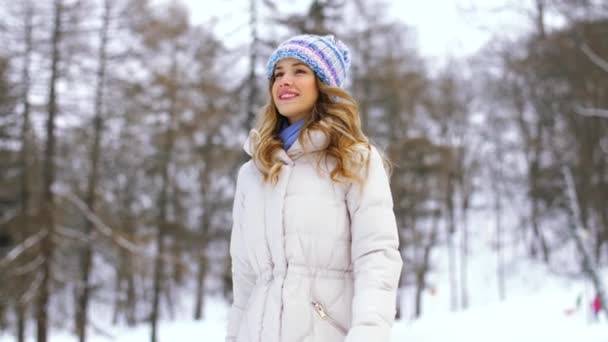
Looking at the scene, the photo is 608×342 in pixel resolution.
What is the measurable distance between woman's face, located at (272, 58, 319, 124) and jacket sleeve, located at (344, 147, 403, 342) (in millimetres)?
380

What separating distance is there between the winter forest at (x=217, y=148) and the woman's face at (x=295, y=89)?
37.3 inches

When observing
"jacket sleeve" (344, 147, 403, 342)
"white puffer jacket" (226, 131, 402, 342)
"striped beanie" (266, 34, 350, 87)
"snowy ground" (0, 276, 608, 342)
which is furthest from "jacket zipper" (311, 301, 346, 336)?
"snowy ground" (0, 276, 608, 342)

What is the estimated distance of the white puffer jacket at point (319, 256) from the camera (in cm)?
208

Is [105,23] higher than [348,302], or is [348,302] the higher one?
[105,23]

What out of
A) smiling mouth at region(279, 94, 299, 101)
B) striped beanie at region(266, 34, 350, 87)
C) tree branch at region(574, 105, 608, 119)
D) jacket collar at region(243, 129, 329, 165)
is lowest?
jacket collar at region(243, 129, 329, 165)

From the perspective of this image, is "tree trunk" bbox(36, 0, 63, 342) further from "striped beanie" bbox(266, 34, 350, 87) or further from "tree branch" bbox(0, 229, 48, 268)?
"striped beanie" bbox(266, 34, 350, 87)

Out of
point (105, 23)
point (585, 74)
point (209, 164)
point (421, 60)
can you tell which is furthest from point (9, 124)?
point (421, 60)

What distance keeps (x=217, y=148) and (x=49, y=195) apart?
1025 cm

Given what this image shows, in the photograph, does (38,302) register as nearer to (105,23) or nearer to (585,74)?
(105,23)

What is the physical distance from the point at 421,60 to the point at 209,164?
34.5 ft

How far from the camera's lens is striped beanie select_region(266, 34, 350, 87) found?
2422 millimetres

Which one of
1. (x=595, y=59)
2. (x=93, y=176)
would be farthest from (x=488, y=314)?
(x=93, y=176)

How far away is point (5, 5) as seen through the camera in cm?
1151

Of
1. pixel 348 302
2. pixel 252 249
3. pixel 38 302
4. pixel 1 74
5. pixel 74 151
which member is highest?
pixel 1 74
